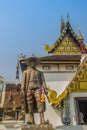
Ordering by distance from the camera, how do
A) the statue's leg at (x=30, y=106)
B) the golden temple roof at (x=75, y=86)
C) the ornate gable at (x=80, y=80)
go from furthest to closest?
the ornate gable at (x=80, y=80), the golden temple roof at (x=75, y=86), the statue's leg at (x=30, y=106)

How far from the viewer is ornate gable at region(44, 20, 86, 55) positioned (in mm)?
19578

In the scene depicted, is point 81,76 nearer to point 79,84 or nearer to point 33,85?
point 79,84

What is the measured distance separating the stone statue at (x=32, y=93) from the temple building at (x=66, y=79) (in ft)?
21.0

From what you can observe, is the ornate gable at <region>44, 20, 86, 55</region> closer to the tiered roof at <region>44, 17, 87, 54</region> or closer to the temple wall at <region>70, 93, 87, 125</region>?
the tiered roof at <region>44, 17, 87, 54</region>

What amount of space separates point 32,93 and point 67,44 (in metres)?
13.9

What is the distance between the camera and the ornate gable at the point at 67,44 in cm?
1958

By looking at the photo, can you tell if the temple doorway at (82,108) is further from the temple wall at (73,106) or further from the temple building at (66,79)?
the temple wall at (73,106)

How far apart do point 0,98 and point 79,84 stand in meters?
8.82

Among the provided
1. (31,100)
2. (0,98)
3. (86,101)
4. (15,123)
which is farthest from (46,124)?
(0,98)

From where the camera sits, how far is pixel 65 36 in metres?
20.3

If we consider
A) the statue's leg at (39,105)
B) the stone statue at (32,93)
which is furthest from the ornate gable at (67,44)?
the statue's leg at (39,105)

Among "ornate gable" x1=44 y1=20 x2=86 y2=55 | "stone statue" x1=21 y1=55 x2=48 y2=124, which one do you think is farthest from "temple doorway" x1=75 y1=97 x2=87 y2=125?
"stone statue" x1=21 y1=55 x2=48 y2=124

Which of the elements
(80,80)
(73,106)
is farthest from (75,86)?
(73,106)

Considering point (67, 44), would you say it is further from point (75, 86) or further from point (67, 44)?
point (75, 86)
